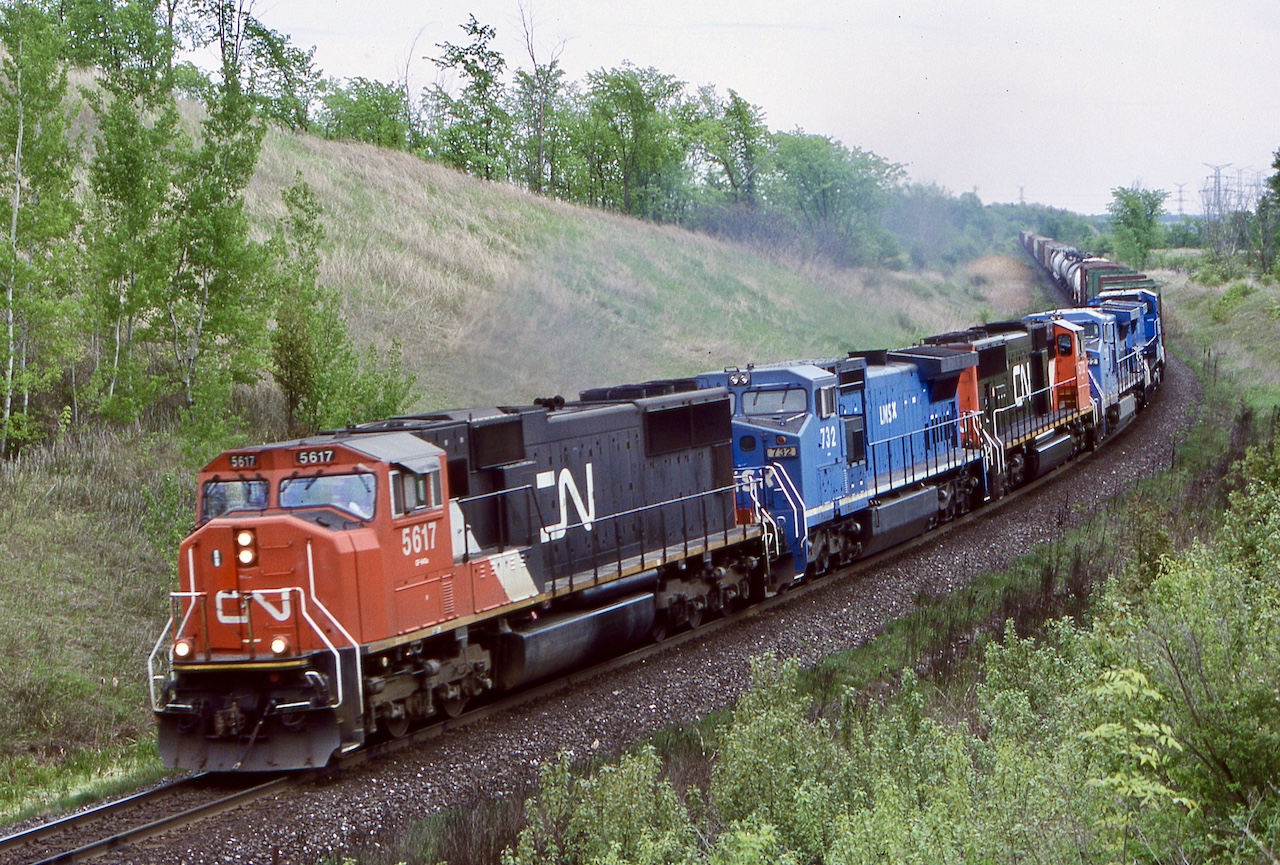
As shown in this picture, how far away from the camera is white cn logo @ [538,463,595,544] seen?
39.5 feet

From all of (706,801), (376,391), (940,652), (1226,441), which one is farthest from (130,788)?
(1226,441)

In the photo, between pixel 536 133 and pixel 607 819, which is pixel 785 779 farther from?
pixel 536 133

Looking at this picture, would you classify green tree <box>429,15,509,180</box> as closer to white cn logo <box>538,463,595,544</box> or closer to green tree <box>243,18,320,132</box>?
green tree <box>243,18,320,132</box>

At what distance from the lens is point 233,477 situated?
9961 mm

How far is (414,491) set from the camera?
10047 millimetres

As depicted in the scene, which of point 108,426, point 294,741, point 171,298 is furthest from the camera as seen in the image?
point 108,426

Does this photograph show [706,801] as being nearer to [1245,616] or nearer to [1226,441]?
[1245,616]

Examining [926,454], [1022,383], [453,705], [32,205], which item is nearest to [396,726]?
[453,705]

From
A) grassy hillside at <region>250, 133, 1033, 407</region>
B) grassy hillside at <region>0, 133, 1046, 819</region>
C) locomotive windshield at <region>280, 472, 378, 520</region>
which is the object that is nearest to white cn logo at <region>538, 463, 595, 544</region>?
locomotive windshield at <region>280, 472, 378, 520</region>

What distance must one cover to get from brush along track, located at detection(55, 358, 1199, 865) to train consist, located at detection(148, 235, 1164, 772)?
1.19 feet

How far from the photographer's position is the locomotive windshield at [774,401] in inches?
642

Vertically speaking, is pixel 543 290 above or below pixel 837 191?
below

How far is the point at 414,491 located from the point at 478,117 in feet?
160

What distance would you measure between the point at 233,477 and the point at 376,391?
613 cm
